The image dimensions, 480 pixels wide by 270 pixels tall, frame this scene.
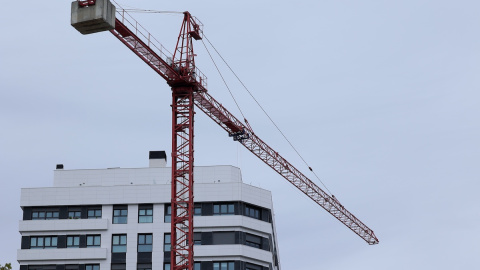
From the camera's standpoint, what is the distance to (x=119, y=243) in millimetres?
124688

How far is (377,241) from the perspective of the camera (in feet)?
575

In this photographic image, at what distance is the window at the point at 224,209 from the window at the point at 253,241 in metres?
3.41

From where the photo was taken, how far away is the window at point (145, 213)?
411ft

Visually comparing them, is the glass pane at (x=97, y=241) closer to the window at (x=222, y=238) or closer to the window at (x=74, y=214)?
the window at (x=74, y=214)

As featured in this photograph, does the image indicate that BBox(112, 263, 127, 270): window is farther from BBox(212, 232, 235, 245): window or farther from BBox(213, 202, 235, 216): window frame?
BBox(213, 202, 235, 216): window frame

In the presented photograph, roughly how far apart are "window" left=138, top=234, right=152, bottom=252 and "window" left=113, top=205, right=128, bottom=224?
296 centimetres

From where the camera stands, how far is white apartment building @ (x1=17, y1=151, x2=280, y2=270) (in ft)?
405

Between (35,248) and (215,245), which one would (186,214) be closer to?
(215,245)

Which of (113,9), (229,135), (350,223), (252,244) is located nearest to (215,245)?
(252,244)

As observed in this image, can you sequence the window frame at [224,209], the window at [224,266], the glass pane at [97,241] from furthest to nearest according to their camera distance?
the glass pane at [97,241] → the window frame at [224,209] → the window at [224,266]

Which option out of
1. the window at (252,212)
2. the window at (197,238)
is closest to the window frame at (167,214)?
the window at (197,238)

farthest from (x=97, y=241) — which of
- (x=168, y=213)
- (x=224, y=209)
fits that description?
(x=224, y=209)

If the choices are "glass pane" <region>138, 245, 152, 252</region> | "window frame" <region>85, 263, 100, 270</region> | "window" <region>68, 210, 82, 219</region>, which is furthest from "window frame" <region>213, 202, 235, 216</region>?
"window" <region>68, 210, 82, 219</region>

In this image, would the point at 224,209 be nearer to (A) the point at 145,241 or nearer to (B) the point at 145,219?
(B) the point at 145,219
